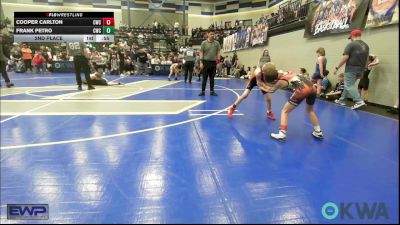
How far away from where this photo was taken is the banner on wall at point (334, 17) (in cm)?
746

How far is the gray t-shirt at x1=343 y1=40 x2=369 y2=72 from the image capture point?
598cm

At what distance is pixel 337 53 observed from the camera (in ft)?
28.3

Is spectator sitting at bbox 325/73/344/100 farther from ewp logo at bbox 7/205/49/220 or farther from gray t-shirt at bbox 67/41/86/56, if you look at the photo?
ewp logo at bbox 7/205/49/220

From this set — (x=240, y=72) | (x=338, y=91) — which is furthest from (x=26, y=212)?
(x=240, y=72)

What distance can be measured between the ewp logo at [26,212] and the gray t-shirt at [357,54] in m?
6.40

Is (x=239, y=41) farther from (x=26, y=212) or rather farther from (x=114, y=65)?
(x=26, y=212)

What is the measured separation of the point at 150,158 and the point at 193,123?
1.67 metres

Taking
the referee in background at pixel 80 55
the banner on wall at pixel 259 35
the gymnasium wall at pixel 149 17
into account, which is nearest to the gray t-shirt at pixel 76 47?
the referee in background at pixel 80 55

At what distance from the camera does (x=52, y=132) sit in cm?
378

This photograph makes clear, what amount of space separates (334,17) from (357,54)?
127 inches

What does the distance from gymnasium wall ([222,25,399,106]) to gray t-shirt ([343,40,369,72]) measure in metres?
0.50

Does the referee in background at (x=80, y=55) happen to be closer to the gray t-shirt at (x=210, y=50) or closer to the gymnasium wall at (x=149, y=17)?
the gray t-shirt at (x=210, y=50)
